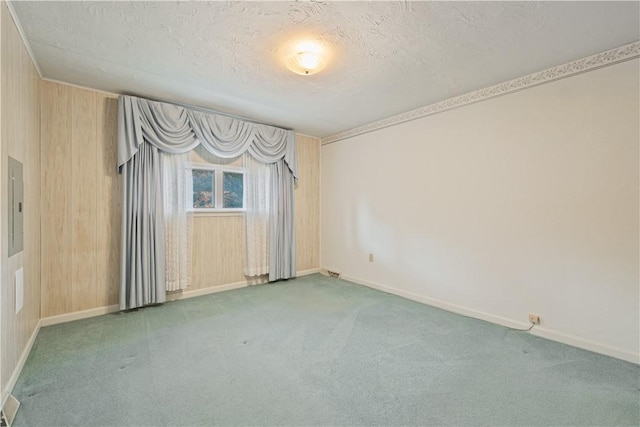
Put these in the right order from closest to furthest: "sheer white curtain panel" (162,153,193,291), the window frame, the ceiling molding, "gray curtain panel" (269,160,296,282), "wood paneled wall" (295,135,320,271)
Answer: the ceiling molding
"sheer white curtain panel" (162,153,193,291)
the window frame
"gray curtain panel" (269,160,296,282)
"wood paneled wall" (295,135,320,271)

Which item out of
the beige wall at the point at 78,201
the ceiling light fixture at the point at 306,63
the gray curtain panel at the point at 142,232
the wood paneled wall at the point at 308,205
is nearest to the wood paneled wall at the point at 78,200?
the beige wall at the point at 78,201

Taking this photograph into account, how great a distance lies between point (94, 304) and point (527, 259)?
440cm

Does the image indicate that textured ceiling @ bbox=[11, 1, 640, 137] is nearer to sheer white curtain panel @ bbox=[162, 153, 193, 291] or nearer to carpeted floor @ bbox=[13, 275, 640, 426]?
sheer white curtain panel @ bbox=[162, 153, 193, 291]

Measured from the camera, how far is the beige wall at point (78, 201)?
2795 mm

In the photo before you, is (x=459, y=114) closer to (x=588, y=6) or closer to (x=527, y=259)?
(x=588, y=6)

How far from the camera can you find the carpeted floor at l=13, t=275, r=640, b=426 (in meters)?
1.60

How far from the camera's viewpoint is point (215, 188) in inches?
154

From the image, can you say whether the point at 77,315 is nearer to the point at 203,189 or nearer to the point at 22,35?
the point at 203,189

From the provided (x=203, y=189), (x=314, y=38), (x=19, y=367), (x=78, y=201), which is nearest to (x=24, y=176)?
(x=78, y=201)

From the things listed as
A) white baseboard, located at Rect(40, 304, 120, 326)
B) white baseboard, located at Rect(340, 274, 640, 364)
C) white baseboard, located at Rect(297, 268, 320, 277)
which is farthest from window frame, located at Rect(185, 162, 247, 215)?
white baseboard, located at Rect(340, 274, 640, 364)

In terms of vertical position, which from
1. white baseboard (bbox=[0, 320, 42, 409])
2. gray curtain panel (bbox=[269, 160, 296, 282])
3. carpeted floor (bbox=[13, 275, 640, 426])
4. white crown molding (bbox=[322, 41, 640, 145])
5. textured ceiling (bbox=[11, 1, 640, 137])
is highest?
textured ceiling (bbox=[11, 1, 640, 137])

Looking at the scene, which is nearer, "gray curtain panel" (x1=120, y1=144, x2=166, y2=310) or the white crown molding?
the white crown molding

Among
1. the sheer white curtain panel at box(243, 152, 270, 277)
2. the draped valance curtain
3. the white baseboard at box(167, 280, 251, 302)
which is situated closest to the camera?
the draped valance curtain

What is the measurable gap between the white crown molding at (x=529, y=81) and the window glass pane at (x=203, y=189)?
2475mm
